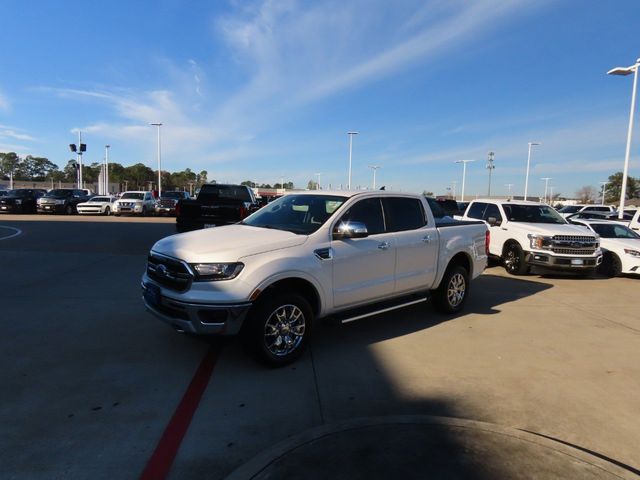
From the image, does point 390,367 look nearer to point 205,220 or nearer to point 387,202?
point 387,202

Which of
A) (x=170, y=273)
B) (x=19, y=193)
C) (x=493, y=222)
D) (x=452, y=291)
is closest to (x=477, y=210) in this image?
(x=493, y=222)

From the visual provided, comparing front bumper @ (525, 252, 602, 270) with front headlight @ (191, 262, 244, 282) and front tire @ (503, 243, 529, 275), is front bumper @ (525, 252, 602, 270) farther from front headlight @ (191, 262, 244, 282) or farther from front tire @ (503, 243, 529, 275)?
front headlight @ (191, 262, 244, 282)

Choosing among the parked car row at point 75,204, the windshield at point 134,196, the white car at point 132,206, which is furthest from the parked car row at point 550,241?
the windshield at point 134,196

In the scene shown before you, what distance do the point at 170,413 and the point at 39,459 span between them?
0.94 meters

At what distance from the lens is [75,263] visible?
10688 millimetres

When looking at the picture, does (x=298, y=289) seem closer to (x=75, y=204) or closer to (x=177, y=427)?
(x=177, y=427)

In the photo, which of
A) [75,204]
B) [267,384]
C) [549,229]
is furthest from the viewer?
[75,204]

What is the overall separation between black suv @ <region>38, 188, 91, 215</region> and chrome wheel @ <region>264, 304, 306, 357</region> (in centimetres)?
3089

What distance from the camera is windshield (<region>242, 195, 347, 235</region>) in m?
5.35

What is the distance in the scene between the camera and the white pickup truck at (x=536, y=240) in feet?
34.6

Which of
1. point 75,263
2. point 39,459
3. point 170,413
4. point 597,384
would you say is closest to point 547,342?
point 597,384

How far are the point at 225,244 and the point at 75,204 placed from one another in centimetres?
3179

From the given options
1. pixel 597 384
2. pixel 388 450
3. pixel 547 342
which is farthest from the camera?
pixel 547 342

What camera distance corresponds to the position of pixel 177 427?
3520 mm
